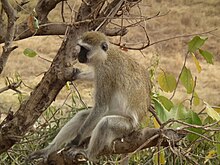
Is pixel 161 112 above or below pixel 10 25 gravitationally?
below

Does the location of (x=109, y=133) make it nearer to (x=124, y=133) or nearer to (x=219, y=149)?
(x=124, y=133)

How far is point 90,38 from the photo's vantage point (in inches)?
97.4

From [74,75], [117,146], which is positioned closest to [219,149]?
[117,146]

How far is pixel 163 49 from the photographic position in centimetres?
696

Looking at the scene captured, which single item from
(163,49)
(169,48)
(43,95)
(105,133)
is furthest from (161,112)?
(169,48)

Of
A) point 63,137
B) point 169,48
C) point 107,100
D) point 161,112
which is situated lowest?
point 169,48

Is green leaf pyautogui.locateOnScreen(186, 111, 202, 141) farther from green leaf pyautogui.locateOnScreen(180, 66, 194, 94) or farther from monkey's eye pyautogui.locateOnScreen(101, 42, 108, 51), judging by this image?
monkey's eye pyautogui.locateOnScreen(101, 42, 108, 51)

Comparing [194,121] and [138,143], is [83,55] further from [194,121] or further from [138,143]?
[194,121]

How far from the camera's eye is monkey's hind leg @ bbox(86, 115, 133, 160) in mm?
2500

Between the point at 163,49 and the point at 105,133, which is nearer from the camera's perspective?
the point at 105,133

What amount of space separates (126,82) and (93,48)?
0.22 m

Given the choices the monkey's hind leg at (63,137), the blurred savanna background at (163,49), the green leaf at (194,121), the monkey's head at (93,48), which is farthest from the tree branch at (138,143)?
the blurred savanna background at (163,49)

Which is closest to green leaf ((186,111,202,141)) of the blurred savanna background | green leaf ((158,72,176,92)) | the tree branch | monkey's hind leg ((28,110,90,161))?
the tree branch

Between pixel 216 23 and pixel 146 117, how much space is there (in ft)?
16.6
